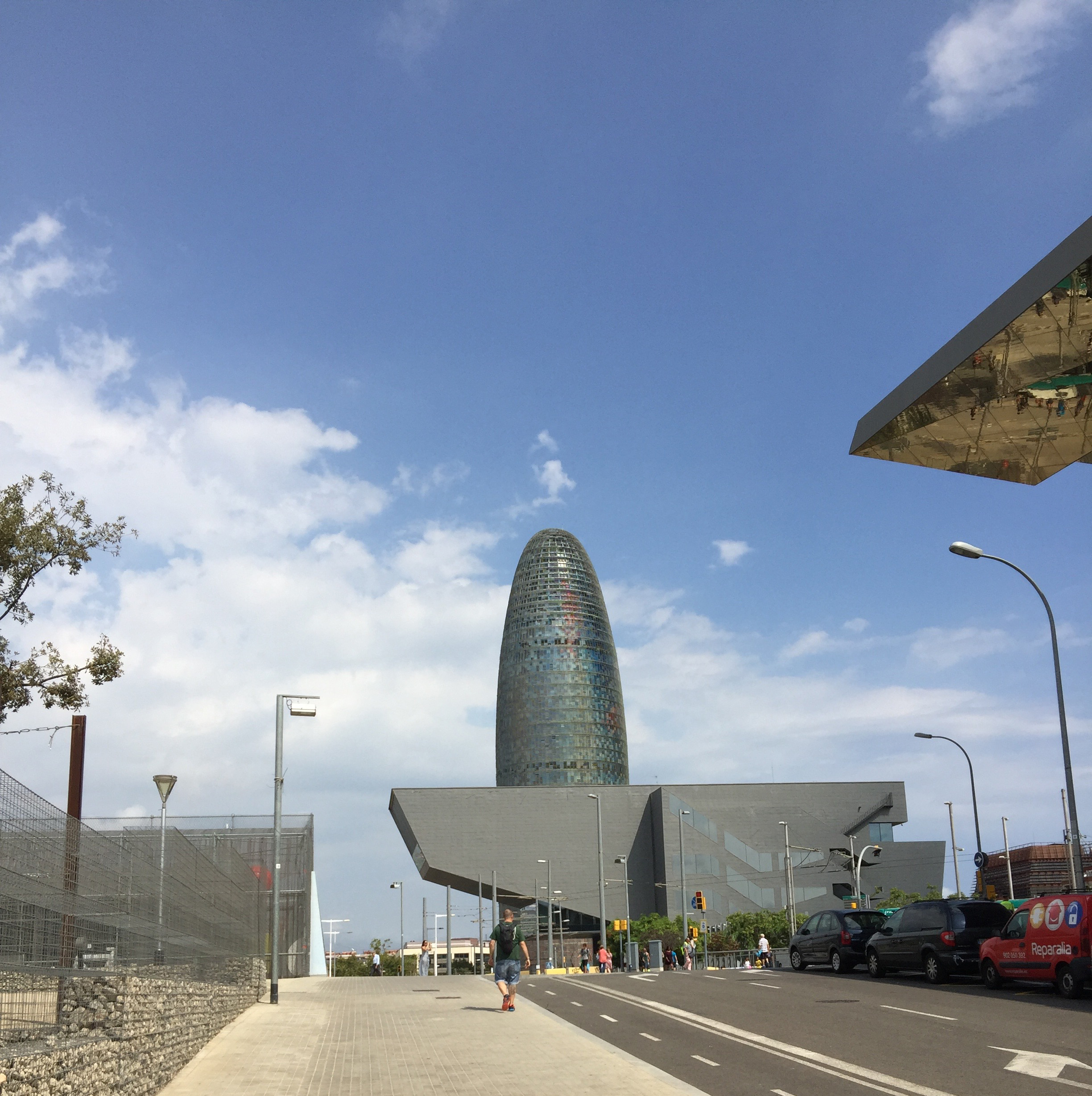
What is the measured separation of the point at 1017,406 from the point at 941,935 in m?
13.1

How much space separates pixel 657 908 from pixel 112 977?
96098 millimetres

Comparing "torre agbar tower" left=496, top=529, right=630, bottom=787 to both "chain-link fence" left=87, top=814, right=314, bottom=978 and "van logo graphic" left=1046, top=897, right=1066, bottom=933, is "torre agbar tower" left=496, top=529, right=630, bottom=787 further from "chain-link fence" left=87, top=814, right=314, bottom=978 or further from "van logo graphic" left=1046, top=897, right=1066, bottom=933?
"van logo graphic" left=1046, top=897, right=1066, bottom=933

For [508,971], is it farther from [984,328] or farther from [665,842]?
[665,842]

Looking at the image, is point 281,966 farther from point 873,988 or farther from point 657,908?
point 657,908

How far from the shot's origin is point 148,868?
13219mm

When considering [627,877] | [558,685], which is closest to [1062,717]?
[627,877]

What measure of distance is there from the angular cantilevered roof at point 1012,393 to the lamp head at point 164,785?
16004 mm

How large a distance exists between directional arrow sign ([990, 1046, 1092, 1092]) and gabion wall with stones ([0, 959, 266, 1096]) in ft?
28.7

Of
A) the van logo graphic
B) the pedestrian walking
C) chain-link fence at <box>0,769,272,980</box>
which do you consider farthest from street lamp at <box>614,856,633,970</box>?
chain-link fence at <box>0,769,272,980</box>

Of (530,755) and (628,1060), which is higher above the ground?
(530,755)

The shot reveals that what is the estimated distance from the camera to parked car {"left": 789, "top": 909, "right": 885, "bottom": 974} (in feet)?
91.0

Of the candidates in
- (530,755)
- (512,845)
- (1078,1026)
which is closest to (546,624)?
(530,755)

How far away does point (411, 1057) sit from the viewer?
1459 centimetres

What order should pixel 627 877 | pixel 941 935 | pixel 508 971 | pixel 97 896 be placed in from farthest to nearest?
pixel 627 877
pixel 941 935
pixel 508 971
pixel 97 896
